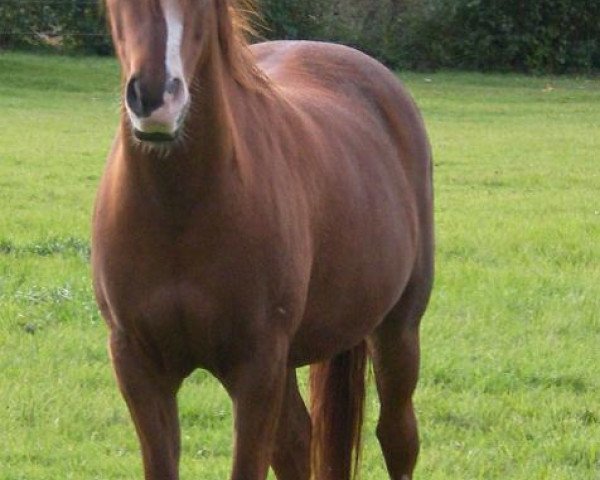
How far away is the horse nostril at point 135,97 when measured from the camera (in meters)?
2.60

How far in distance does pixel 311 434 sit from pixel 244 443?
110 centimetres

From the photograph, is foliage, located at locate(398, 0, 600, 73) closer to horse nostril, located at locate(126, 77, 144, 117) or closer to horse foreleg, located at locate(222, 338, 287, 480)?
horse foreleg, located at locate(222, 338, 287, 480)

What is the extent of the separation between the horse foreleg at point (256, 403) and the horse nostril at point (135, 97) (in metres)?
0.74

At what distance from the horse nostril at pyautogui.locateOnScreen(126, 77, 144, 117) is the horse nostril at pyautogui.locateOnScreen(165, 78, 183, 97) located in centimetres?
6

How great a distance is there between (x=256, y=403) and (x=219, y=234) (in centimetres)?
41

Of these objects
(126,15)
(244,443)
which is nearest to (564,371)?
(244,443)

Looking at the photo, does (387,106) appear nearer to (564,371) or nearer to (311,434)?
(311,434)

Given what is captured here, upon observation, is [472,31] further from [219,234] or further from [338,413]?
[219,234]

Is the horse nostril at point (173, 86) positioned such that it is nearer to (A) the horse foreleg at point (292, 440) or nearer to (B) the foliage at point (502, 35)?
(A) the horse foreleg at point (292, 440)

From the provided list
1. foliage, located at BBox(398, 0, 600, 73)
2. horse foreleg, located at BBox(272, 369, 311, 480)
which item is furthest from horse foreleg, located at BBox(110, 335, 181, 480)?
foliage, located at BBox(398, 0, 600, 73)

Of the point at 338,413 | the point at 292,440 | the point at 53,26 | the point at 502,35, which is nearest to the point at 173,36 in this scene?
the point at 292,440

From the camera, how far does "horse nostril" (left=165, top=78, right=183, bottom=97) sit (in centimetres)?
262

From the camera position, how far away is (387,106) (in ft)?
14.8

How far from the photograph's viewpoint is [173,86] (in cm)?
263
